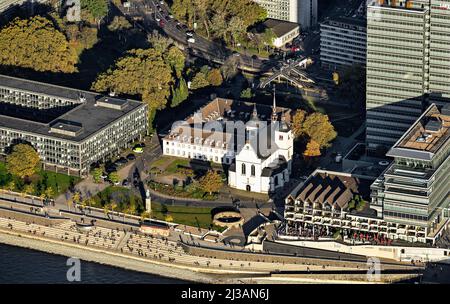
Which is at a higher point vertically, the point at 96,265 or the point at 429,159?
the point at 429,159

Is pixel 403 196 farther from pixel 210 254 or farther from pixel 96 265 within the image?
pixel 96 265

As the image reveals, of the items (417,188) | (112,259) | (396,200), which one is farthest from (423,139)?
(112,259)

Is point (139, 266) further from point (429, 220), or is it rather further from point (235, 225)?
point (429, 220)

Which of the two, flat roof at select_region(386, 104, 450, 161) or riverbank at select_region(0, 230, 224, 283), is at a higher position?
flat roof at select_region(386, 104, 450, 161)

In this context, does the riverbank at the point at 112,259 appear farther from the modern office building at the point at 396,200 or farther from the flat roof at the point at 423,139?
the flat roof at the point at 423,139

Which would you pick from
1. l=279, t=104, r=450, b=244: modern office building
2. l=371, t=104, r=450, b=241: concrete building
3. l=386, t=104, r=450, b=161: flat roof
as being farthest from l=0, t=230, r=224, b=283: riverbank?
l=386, t=104, r=450, b=161: flat roof

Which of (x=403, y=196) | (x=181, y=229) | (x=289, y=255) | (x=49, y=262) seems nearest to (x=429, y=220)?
(x=403, y=196)

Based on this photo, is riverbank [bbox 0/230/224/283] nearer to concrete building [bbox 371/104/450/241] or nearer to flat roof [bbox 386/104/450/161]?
concrete building [bbox 371/104/450/241]
